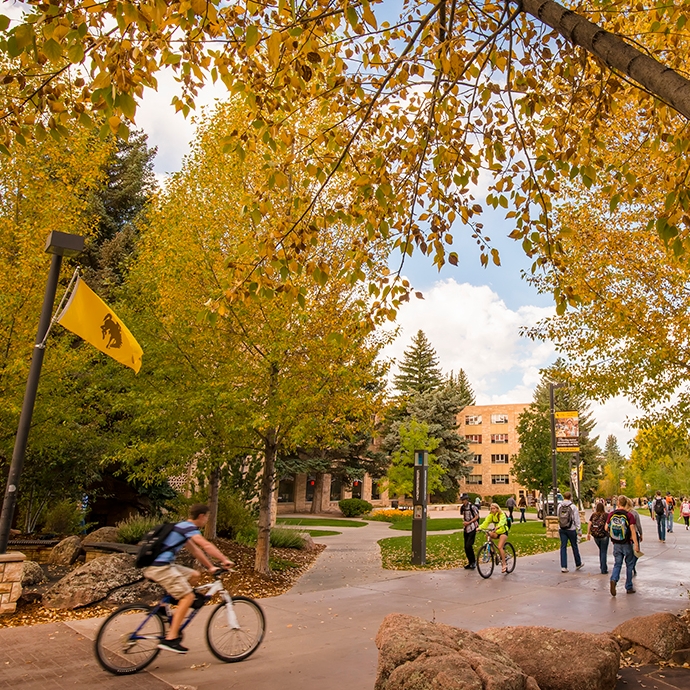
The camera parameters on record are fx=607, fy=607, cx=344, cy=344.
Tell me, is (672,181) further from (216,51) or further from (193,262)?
(193,262)

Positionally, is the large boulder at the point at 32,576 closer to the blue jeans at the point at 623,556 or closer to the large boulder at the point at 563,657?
the large boulder at the point at 563,657

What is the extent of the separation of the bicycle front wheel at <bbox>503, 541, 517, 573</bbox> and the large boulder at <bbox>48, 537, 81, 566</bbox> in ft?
32.1

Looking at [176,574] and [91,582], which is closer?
[176,574]

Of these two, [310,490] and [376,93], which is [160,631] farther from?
[310,490]

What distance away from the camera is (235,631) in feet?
22.7

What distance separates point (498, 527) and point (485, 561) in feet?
3.01

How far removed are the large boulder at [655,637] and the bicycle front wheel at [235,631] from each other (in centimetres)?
434

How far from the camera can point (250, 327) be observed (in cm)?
1276

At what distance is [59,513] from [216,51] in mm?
16739

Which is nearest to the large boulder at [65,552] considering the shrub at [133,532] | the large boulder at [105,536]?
the large boulder at [105,536]

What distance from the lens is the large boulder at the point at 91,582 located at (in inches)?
364

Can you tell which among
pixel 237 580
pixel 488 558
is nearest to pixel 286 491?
pixel 488 558

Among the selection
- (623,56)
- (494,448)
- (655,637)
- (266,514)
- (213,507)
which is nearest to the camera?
(623,56)

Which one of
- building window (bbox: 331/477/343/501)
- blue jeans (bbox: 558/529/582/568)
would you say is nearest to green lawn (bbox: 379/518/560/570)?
blue jeans (bbox: 558/529/582/568)
